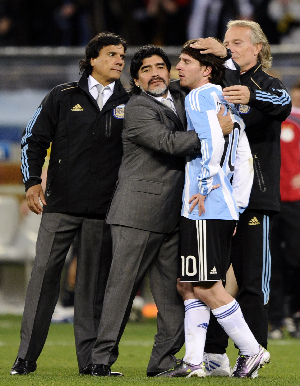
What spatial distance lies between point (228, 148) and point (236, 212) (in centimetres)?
40

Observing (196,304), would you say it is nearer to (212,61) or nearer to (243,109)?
(243,109)

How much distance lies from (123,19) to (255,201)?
30.9 feet

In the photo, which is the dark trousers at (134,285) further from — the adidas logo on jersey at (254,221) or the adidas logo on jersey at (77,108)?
the adidas logo on jersey at (77,108)

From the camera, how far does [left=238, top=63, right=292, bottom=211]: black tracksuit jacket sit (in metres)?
6.01

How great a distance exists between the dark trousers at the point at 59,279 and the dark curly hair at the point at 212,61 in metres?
1.20

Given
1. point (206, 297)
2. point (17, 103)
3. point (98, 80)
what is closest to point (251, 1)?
point (17, 103)

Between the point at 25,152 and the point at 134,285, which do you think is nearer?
the point at 134,285

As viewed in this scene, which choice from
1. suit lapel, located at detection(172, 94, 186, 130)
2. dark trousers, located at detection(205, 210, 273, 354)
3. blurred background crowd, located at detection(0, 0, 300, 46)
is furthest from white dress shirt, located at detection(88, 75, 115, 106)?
blurred background crowd, located at detection(0, 0, 300, 46)

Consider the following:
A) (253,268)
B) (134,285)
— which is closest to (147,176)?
(134,285)

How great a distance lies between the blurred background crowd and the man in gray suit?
8222 mm

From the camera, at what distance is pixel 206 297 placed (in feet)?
18.9

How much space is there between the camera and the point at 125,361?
725cm

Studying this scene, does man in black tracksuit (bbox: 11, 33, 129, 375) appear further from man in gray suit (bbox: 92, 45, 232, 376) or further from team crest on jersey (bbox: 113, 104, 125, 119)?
man in gray suit (bbox: 92, 45, 232, 376)

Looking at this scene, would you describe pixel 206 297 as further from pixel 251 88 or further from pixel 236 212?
pixel 251 88
